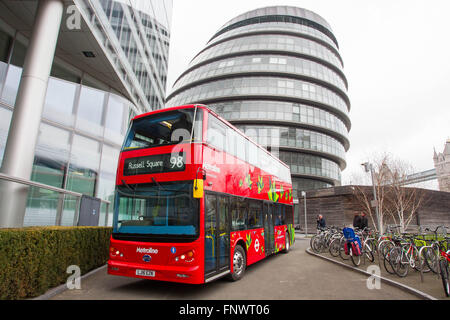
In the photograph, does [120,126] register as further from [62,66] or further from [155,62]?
[155,62]

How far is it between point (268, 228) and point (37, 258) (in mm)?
7545

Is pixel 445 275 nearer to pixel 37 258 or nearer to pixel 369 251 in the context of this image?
pixel 369 251

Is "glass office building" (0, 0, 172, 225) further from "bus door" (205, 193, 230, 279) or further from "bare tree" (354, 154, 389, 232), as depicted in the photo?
"bare tree" (354, 154, 389, 232)

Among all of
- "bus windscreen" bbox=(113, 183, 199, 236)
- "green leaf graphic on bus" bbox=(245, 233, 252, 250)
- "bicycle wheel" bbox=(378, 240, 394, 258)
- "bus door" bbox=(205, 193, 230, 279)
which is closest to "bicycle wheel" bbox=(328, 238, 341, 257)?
"bicycle wheel" bbox=(378, 240, 394, 258)

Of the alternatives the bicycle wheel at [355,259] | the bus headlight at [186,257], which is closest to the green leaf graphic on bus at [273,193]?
the bicycle wheel at [355,259]

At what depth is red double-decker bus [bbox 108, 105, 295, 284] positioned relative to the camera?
561 cm

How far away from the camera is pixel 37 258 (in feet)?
16.9

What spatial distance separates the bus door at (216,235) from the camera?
5925 millimetres

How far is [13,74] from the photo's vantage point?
34.5 ft

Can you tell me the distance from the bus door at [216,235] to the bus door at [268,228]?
3.41 metres

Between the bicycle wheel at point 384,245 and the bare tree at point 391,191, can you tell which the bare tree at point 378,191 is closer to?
the bare tree at point 391,191

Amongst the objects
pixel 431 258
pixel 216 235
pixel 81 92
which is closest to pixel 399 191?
pixel 431 258

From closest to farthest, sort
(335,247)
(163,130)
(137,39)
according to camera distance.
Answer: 1. (163,130)
2. (335,247)
3. (137,39)
